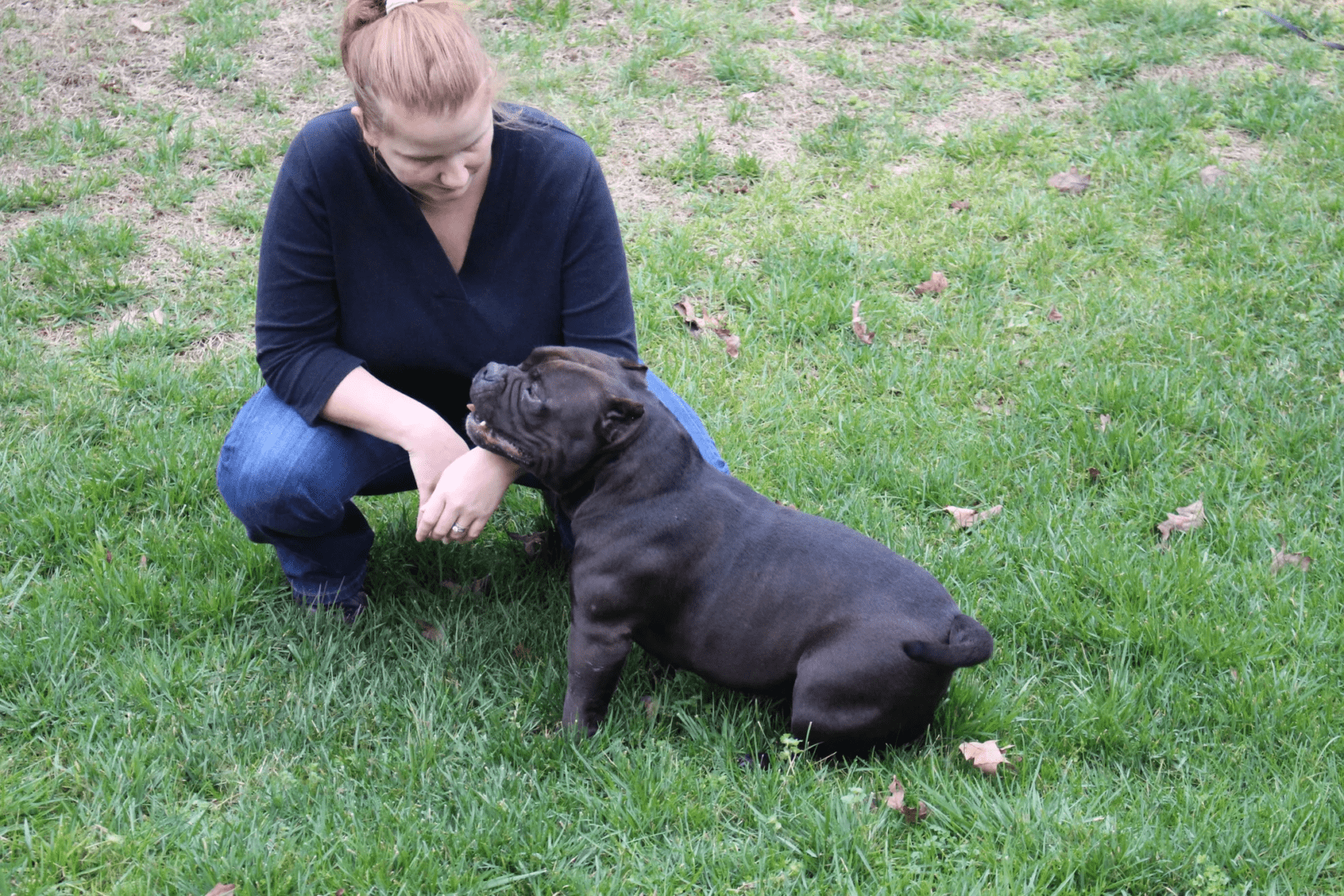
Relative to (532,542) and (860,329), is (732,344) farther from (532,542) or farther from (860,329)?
(532,542)

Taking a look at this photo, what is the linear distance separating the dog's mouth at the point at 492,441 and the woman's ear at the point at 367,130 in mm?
840

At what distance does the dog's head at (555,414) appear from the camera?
3.20 meters

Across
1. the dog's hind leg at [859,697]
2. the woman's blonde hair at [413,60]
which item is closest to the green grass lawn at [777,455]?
the dog's hind leg at [859,697]

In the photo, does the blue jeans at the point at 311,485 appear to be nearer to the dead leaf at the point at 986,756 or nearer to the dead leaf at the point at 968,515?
the dead leaf at the point at 968,515

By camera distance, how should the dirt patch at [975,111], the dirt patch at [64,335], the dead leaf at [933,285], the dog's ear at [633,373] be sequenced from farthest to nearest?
the dirt patch at [975,111], the dead leaf at [933,285], the dirt patch at [64,335], the dog's ear at [633,373]

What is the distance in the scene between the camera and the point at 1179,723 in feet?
11.2

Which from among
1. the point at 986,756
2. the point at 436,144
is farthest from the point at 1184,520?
the point at 436,144

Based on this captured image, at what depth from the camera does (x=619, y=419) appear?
3209mm

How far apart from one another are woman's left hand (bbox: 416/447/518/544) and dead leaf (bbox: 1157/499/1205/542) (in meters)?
2.56

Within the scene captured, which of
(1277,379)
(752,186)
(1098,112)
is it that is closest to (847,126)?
(752,186)

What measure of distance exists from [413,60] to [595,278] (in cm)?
96

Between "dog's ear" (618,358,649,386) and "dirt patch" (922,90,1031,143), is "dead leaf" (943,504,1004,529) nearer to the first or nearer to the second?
"dog's ear" (618,358,649,386)

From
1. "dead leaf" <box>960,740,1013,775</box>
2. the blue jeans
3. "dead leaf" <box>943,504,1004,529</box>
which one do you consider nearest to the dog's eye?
the blue jeans

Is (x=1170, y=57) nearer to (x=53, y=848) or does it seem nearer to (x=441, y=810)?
(x=441, y=810)
